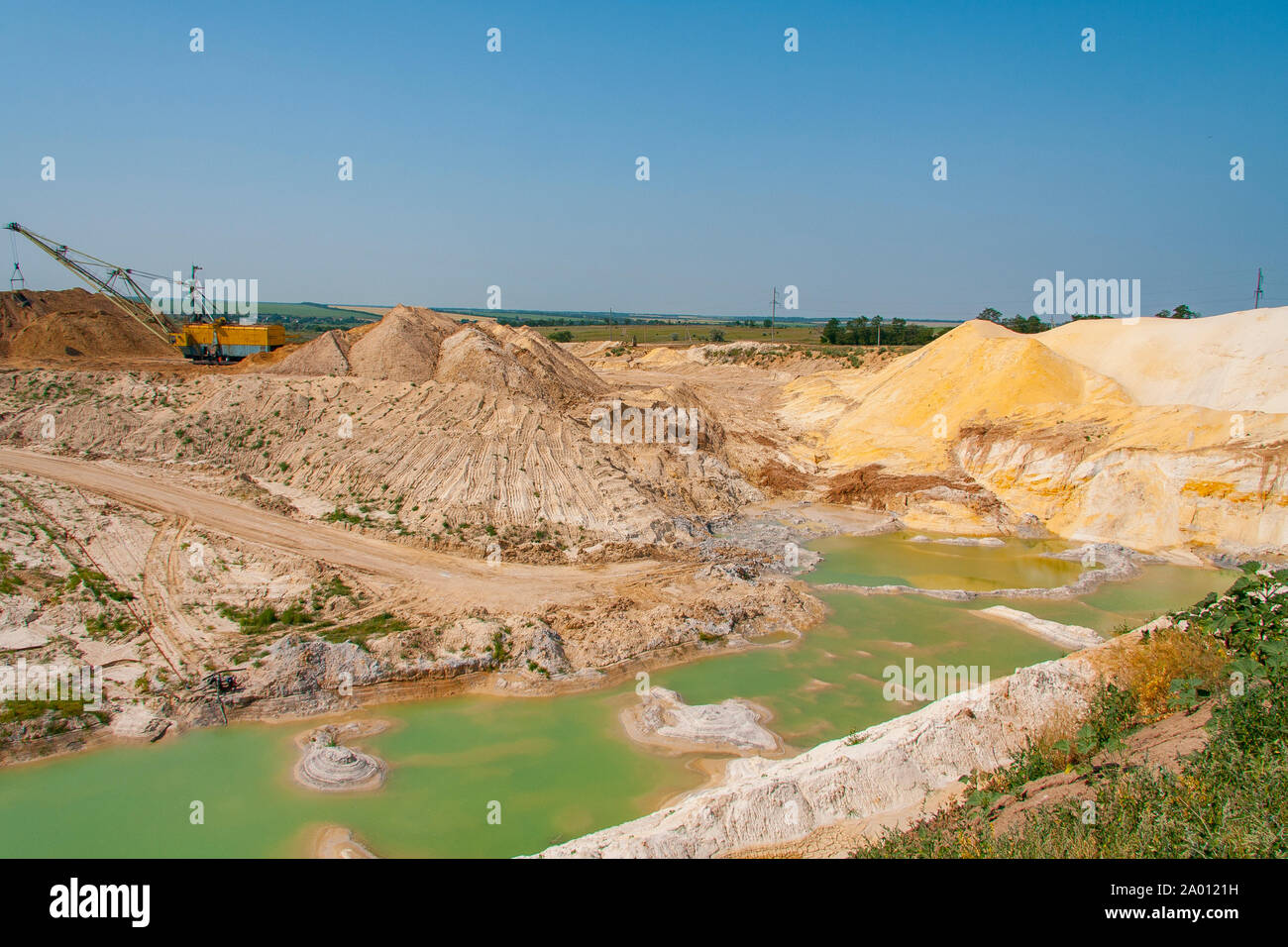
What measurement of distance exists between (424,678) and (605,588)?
5251 millimetres

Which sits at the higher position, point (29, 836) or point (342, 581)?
point (342, 581)

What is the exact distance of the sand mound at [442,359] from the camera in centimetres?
2894

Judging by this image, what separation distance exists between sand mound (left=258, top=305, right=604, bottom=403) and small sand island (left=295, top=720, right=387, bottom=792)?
56.1 ft

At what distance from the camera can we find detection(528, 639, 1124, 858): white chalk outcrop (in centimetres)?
898

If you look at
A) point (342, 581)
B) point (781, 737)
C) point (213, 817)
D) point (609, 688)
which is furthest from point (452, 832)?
point (342, 581)

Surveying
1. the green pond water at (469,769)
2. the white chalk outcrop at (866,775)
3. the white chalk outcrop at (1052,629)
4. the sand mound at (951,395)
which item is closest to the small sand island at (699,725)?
the green pond water at (469,769)

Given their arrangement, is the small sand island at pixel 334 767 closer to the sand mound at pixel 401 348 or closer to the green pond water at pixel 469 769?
the green pond water at pixel 469 769

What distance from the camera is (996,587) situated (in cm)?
2014

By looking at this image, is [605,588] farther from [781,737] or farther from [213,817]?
[213,817]

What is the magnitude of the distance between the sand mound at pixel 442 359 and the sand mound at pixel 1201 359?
70.5 feet

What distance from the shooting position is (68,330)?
36.5 m

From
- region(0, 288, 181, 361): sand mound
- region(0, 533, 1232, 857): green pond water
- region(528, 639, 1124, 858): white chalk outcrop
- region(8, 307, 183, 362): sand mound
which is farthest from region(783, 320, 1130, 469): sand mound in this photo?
region(0, 288, 181, 361): sand mound

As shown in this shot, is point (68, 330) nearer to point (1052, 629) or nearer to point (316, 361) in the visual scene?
point (316, 361)

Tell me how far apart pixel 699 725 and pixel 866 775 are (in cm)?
399
